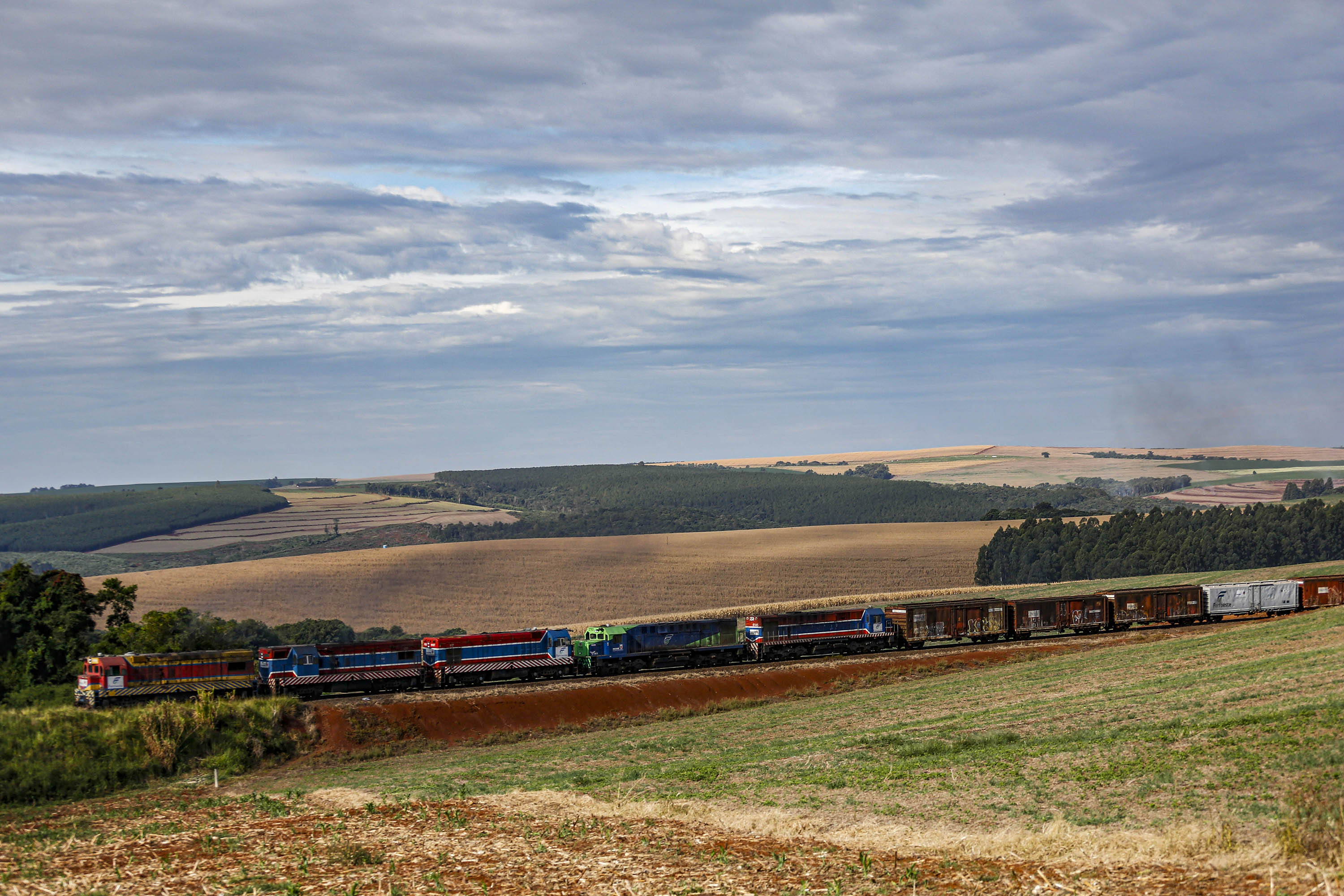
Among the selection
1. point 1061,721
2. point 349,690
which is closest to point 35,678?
point 349,690

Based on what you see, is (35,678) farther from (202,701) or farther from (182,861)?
(182,861)

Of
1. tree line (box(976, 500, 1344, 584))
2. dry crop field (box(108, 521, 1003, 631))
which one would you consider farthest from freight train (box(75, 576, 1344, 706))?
tree line (box(976, 500, 1344, 584))

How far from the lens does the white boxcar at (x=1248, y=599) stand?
75.7m

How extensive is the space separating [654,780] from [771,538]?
455 feet

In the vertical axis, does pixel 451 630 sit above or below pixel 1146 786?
below

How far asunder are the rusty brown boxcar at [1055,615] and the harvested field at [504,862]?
53.8m

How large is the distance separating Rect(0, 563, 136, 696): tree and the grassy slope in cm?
3367

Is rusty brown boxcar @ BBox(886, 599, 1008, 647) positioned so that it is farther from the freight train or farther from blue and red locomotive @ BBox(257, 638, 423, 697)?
blue and red locomotive @ BBox(257, 638, 423, 697)

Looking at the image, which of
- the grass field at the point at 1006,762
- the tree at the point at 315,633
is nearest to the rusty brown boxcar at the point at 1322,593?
the grass field at the point at 1006,762

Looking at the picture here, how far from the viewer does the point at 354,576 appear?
141375 mm

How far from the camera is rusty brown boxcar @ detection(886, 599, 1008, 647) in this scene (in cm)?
6844

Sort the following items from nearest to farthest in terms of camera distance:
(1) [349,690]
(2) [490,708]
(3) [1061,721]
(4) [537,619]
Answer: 1. (3) [1061,721]
2. (2) [490,708]
3. (1) [349,690]
4. (4) [537,619]

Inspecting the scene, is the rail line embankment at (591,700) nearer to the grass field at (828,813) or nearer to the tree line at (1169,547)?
the grass field at (828,813)

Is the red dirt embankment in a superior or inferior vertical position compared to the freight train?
inferior
